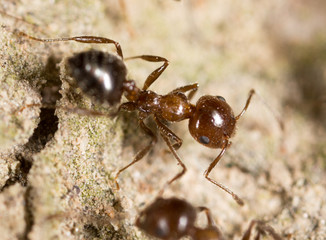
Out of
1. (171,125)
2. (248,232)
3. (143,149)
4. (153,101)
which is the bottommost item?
(248,232)

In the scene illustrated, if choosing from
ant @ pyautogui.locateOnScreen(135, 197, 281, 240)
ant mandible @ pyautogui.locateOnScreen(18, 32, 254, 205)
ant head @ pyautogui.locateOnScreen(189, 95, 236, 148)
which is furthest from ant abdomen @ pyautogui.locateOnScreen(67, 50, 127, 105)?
ant @ pyautogui.locateOnScreen(135, 197, 281, 240)

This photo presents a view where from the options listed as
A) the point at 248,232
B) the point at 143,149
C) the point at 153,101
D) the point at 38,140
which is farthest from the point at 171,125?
the point at 38,140

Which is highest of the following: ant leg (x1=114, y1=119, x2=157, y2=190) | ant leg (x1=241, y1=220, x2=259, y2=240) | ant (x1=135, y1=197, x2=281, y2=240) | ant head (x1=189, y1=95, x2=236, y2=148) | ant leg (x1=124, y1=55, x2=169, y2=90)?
ant leg (x1=124, y1=55, x2=169, y2=90)

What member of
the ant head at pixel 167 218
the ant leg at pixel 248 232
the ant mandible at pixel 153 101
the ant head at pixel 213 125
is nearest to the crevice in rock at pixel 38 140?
the ant mandible at pixel 153 101

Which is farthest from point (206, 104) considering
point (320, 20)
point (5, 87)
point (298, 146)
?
point (320, 20)

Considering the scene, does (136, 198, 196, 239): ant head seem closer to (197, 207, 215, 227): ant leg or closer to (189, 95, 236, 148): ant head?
(197, 207, 215, 227): ant leg

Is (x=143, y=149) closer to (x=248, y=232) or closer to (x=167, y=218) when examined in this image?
(x=167, y=218)

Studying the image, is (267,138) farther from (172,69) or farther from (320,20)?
(320,20)
